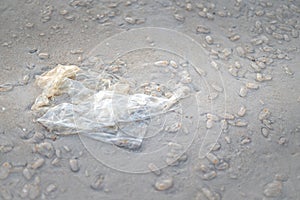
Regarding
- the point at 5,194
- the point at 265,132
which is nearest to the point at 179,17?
the point at 265,132

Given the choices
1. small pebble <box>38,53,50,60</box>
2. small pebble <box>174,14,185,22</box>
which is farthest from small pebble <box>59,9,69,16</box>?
small pebble <box>174,14,185,22</box>

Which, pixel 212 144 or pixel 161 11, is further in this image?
pixel 161 11

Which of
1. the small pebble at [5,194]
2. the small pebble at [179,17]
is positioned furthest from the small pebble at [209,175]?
the small pebble at [179,17]

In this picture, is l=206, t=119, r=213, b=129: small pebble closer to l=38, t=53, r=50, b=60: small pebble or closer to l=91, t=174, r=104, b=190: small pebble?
l=91, t=174, r=104, b=190: small pebble

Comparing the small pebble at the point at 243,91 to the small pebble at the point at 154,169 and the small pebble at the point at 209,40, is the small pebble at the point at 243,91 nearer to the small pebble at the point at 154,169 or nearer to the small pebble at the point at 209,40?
the small pebble at the point at 209,40

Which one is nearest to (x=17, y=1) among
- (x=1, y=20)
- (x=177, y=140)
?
(x=1, y=20)

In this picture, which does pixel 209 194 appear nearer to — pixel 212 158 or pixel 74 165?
pixel 212 158

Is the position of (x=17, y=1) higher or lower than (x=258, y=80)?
higher

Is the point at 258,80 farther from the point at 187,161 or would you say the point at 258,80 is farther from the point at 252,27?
the point at 187,161
